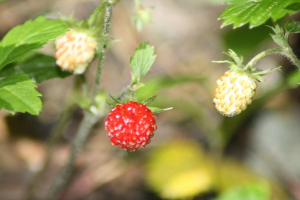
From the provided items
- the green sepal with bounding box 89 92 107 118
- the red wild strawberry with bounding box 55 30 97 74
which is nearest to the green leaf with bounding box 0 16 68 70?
the red wild strawberry with bounding box 55 30 97 74

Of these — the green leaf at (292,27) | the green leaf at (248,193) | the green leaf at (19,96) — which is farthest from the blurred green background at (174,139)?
the green leaf at (19,96)

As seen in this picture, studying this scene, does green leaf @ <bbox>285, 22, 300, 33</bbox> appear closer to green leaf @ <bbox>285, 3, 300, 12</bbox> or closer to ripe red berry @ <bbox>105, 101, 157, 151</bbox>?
green leaf @ <bbox>285, 3, 300, 12</bbox>

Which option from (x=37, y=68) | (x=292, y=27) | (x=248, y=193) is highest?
(x=292, y=27)

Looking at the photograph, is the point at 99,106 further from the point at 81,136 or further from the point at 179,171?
the point at 179,171

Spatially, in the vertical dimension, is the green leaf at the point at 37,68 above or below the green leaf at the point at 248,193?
above

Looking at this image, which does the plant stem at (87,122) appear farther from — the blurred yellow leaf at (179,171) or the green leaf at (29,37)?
the blurred yellow leaf at (179,171)

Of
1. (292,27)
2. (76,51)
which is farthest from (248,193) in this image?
(76,51)
